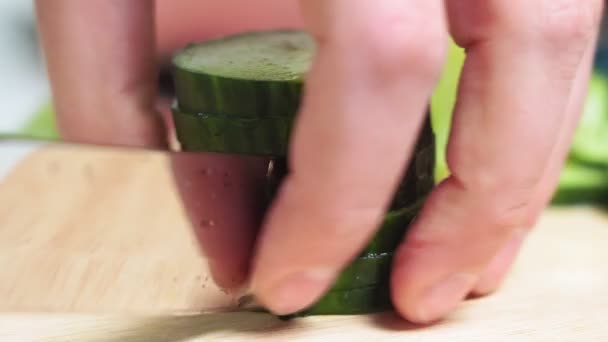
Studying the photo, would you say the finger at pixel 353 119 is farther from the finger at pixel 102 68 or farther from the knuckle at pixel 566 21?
the finger at pixel 102 68

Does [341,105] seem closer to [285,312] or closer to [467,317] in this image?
[285,312]

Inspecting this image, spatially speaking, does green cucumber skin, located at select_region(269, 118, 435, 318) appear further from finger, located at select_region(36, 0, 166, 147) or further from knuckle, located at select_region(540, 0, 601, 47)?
finger, located at select_region(36, 0, 166, 147)

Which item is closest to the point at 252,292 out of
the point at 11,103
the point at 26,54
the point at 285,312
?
the point at 285,312

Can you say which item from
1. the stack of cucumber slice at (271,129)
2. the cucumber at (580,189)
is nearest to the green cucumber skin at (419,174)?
the stack of cucumber slice at (271,129)

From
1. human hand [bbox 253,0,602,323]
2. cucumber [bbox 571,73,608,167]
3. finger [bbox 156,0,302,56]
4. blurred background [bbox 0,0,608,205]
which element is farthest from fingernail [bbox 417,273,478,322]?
finger [bbox 156,0,302,56]

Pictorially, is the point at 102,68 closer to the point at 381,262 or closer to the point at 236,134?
the point at 236,134

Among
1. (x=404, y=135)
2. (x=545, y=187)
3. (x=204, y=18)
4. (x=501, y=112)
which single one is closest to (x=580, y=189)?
(x=545, y=187)
